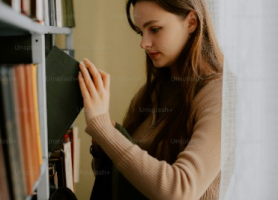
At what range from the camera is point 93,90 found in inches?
31.5

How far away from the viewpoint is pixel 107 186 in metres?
0.97

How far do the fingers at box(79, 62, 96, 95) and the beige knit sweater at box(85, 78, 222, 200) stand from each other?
83mm

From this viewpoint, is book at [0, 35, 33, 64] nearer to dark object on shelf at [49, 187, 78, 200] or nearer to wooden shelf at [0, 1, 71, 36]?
wooden shelf at [0, 1, 71, 36]

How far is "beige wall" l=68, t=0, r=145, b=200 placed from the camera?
1.83 m

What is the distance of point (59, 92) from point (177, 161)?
1.24 ft

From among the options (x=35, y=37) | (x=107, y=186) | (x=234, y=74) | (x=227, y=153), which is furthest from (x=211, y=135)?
(x=35, y=37)

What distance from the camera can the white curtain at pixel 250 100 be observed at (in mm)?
723

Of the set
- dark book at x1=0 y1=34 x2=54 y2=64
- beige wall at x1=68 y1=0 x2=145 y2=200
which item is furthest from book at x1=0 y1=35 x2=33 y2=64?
beige wall at x1=68 y1=0 x2=145 y2=200

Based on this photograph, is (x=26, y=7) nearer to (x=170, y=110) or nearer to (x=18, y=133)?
(x=18, y=133)

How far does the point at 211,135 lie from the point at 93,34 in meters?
1.28

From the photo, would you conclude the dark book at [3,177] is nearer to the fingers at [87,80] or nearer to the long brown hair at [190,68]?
the fingers at [87,80]

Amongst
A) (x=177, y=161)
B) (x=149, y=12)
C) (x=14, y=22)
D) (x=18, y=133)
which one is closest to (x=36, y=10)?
(x=14, y=22)

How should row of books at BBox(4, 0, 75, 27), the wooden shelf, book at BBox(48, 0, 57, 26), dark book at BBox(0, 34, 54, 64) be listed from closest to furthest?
1. the wooden shelf
2. row of books at BBox(4, 0, 75, 27)
3. dark book at BBox(0, 34, 54, 64)
4. book at BBox(48, 0, 57, 26)

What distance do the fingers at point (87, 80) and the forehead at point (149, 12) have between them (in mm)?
322
